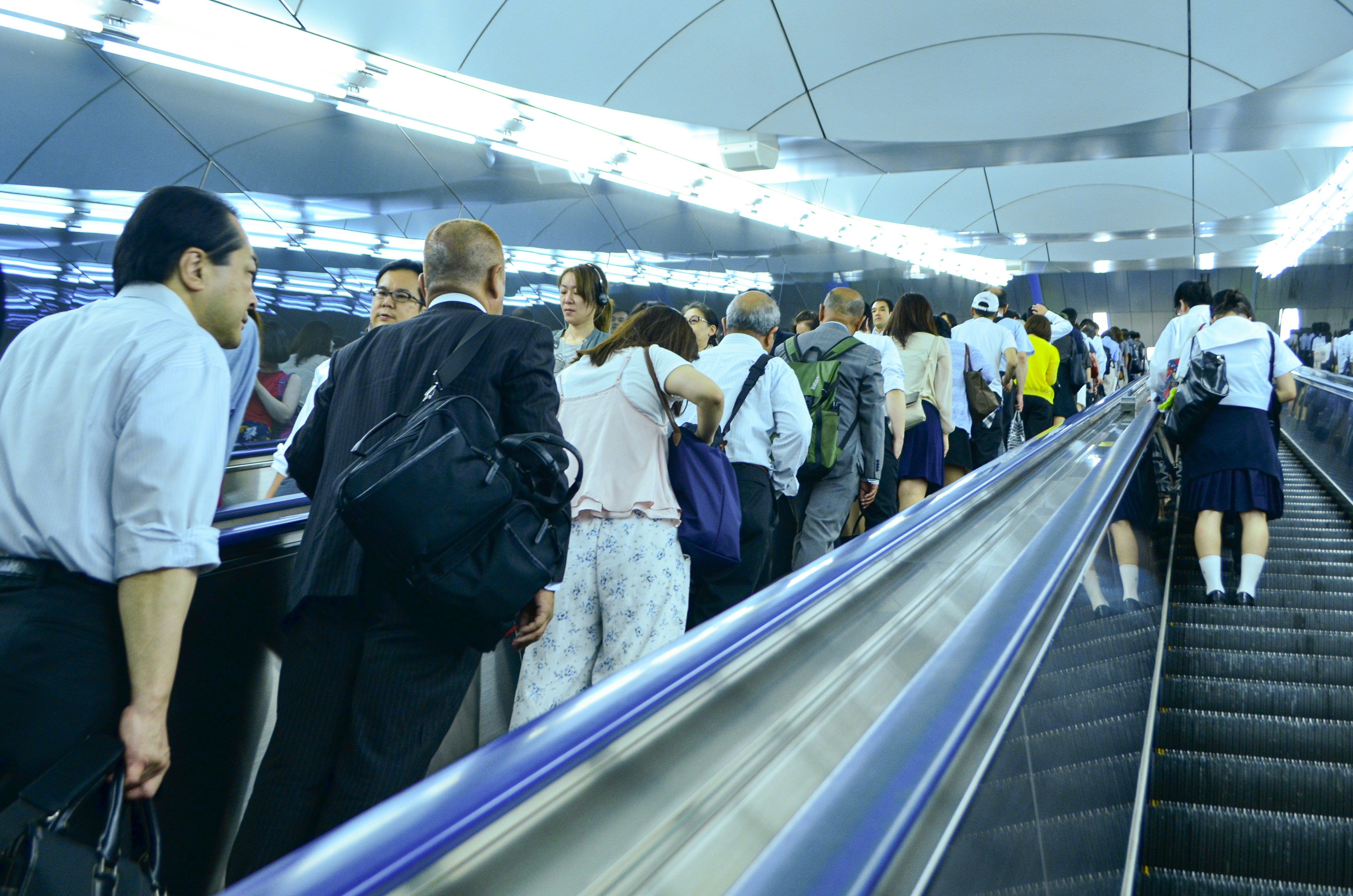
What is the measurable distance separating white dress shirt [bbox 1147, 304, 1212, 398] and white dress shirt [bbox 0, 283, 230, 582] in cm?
663

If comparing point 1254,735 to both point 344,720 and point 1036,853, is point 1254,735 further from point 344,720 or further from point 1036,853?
point 344,720

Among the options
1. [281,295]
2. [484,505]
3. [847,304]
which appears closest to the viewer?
[484,505]

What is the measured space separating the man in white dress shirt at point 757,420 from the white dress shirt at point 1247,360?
276 centimetres

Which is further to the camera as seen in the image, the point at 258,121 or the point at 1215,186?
the point at 1215,186

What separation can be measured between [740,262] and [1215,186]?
15006mm

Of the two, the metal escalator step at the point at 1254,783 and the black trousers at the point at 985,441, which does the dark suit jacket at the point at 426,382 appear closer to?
the metal escalator step at the point at 1254,783

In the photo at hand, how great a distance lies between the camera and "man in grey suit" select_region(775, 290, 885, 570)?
16.4ft

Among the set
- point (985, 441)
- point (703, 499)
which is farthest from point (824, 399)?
point (985, 441)

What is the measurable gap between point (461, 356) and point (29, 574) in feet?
3.20

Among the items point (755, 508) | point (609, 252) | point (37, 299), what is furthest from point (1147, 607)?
point (609, 252)

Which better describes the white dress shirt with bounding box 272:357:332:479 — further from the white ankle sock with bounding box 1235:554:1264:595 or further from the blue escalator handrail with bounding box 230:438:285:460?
the white ankle sock with bounding box 1235:554:1264:595

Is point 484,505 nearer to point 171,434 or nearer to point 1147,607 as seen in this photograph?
point 171,434

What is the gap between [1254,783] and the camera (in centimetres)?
364

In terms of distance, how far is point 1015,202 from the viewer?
2464cm
